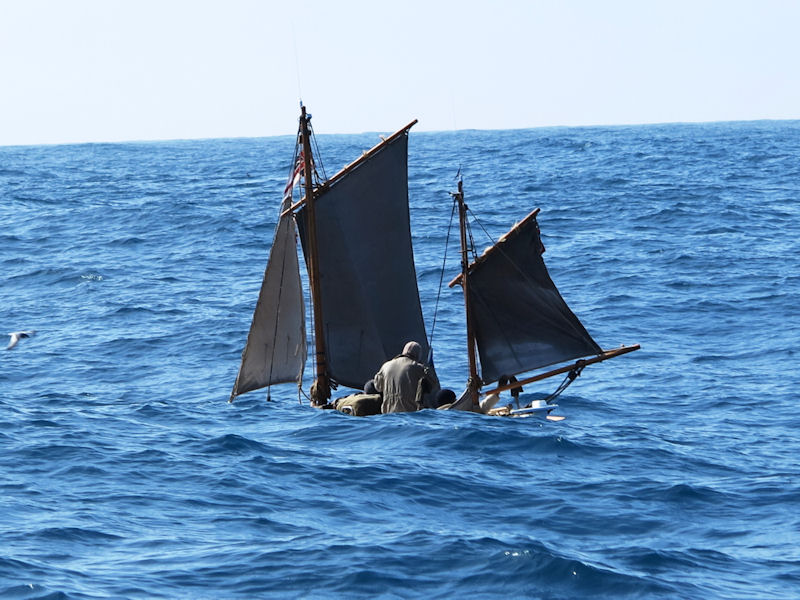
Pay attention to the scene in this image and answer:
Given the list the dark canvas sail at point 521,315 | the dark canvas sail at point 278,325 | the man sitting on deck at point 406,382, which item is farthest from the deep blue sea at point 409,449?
the dark canvas sail at point 521,315

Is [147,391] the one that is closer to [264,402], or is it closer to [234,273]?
[264,402]

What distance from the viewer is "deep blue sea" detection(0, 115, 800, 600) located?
13.0 m

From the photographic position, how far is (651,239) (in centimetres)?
4350

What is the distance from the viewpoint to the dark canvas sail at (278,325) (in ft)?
70.8

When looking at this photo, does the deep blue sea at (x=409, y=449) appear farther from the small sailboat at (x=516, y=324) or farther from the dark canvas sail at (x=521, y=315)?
the dark canvas sail at (x=521, y=315)

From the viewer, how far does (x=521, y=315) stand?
22062 mm

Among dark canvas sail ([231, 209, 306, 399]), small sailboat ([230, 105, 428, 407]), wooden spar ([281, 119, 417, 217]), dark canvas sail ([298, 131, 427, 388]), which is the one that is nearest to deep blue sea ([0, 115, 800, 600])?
dark canvas sail ([231, 209, 306, 399])

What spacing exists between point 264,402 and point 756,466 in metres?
10.6

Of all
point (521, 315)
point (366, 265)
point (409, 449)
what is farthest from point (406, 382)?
point (366, 265)

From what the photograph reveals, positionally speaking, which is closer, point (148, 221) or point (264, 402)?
point (264, 402)

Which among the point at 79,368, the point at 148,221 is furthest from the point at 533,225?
the point at 148,221

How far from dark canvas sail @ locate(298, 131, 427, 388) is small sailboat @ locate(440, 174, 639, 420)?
1.48m

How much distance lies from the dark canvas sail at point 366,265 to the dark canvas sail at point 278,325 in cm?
59

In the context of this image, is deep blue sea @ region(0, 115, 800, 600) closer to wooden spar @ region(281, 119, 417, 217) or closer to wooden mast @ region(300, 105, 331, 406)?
wooden mast @ region(300, 105, 331, 406)
